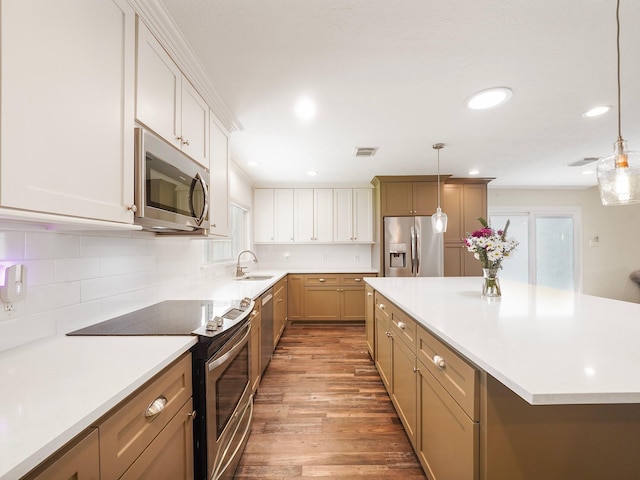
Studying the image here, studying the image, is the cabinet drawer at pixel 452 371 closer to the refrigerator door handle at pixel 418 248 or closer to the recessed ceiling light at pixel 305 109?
the recessed ceiling light at pixel 305 109

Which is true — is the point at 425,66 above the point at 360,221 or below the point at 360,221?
above

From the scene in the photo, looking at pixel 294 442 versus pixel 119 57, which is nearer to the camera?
pixel 119 57

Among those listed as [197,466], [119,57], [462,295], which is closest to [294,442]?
[197,466]

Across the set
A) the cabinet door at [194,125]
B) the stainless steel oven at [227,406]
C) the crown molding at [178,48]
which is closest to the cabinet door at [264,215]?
the crown molding at [178,48]

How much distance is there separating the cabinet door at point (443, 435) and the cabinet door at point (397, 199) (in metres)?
3.10

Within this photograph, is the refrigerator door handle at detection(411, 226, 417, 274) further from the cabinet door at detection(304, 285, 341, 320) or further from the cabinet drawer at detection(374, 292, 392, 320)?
the cabinet drawer at detection(374, 292, 392, 320)

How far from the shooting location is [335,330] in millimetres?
4008

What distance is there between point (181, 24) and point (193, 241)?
1619mm

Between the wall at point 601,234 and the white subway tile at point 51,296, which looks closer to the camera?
the white subway tile at point 51,296

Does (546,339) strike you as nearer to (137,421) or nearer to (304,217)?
(137,421)

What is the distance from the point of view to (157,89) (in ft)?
4.25

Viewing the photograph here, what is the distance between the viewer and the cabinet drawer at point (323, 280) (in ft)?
14.0

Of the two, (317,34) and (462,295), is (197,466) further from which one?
(317,34)

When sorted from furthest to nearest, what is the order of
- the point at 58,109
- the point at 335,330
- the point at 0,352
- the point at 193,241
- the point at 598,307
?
the point at 335,330
the point at 193,241
the point at 598,307
the point at 0,352
the point at 58,109
